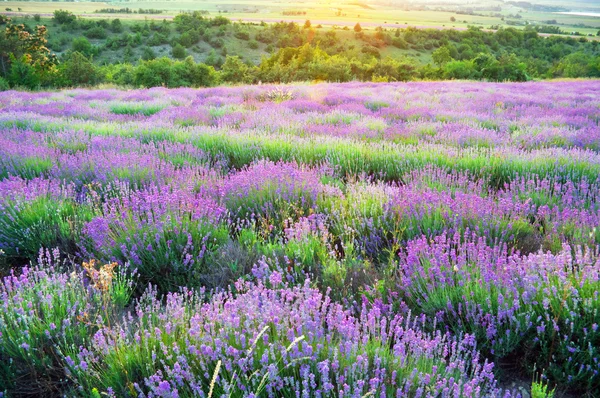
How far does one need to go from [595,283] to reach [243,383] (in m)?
1.81

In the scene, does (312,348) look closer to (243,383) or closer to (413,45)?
(243,383)

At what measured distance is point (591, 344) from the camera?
6.79 ft

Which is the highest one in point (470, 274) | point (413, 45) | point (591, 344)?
point (413, 45)

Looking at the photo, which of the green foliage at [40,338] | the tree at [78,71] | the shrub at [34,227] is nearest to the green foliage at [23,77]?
the tree at [78,71]

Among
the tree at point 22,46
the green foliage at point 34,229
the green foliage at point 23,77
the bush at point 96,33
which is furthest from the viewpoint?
the bush at point 96,33

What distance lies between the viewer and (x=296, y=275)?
2.72m

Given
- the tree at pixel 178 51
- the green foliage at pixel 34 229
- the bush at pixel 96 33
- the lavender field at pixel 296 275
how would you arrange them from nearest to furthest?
the lavender field at pixel 296 275 < the green foliage at pixel 34 229 < the tree at pixel 178 51 < the bush at pixel 96 33

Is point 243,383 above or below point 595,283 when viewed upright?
below

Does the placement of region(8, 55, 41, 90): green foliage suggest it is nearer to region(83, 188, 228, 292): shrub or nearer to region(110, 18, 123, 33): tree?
region(83, 188, 228, 292): shrub

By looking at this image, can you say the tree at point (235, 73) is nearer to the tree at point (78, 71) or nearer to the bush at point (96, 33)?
the tree at point (78, 71)

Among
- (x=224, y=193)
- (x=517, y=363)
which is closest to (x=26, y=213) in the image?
(x=224, y=193)

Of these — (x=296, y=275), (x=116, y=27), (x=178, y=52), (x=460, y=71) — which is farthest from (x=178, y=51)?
(x=296, y=275)

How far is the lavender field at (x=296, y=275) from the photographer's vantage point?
1.79m

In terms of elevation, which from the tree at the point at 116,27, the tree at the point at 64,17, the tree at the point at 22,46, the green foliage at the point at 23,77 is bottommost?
the green foliage at the point at 23,77
